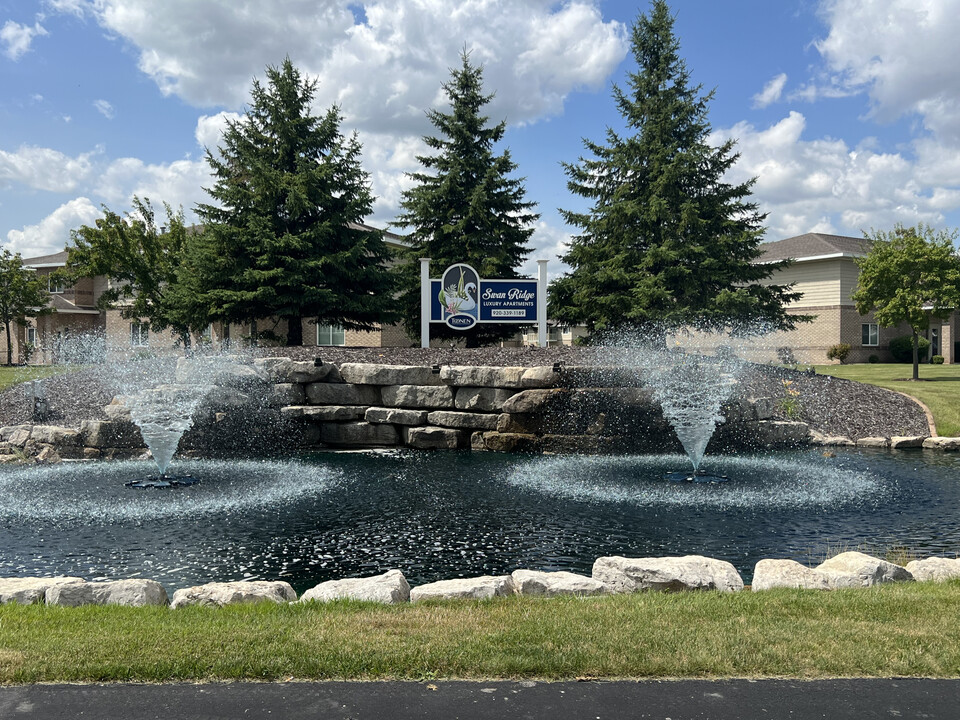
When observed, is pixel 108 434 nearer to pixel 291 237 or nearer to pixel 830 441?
pixel 291 237

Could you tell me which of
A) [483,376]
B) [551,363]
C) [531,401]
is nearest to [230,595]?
[531,401]

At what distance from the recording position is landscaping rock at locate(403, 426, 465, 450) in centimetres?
1542

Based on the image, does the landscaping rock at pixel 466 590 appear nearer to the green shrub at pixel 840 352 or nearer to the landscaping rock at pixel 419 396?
the landscaping rock at pixel 419 396

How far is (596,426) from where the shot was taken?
1513 centimetres

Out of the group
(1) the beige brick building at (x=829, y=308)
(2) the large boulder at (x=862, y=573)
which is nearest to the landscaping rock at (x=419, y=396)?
(2) the large boulder at (x=862, y=573)

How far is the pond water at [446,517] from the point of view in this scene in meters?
7.26

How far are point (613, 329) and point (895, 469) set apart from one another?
13.0 metres

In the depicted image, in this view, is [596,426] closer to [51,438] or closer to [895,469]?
Answer: [895,469]

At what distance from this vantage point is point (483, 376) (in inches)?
604

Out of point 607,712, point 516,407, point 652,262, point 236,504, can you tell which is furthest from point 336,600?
point 652,262

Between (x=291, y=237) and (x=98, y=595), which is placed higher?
(x=291, y=237)

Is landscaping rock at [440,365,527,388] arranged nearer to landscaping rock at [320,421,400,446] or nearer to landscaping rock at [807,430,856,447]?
landscaping rock at [320,421,400,446]

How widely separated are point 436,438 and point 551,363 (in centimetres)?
307

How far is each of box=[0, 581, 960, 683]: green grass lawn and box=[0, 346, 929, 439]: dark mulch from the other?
1141cm
